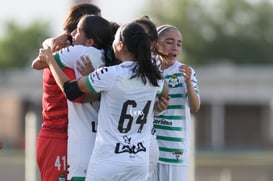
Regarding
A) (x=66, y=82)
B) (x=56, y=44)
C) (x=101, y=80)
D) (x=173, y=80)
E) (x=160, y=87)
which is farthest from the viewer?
(x=173, y=80)

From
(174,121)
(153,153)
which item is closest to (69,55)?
(153,153)

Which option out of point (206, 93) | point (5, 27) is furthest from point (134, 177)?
point (5, 27)

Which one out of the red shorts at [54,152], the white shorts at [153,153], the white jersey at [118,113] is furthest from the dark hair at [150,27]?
the red shorts at [54,152]

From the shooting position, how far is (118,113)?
6.76 meters

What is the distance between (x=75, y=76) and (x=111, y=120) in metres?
0.51

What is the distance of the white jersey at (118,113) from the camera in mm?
6750

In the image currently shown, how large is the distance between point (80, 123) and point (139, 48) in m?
0.71

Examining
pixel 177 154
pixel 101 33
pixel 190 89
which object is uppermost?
pixel 101 33

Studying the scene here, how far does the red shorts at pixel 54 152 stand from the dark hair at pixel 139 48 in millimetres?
820

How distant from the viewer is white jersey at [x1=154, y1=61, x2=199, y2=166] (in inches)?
308

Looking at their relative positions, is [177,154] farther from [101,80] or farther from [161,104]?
[101,80]

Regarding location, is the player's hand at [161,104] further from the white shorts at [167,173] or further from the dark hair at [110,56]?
the white shorts at [167,173]

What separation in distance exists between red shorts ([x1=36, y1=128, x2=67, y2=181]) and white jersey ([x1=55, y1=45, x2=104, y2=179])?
16 centimetres

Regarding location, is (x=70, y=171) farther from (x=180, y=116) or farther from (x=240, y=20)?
(x=240, y=20)
